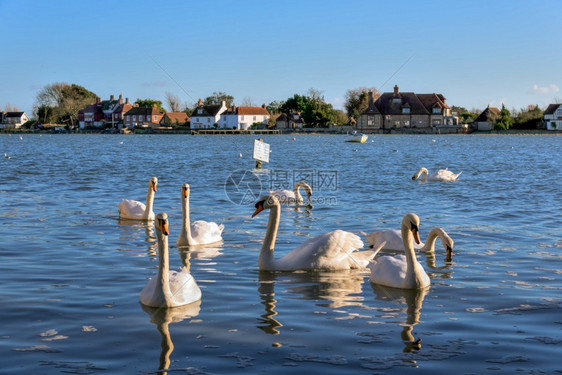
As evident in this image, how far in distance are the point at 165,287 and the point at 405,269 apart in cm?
346

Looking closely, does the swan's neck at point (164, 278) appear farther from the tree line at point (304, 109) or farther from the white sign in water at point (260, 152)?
the tree line at point (304, 109)

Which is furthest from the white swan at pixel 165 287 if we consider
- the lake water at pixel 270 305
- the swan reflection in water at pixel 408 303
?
the swan reflection in water at pixel 408 303

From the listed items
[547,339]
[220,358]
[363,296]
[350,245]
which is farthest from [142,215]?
[547,339]

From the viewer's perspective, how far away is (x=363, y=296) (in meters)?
9.14

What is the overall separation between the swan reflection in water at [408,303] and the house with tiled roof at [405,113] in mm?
128791

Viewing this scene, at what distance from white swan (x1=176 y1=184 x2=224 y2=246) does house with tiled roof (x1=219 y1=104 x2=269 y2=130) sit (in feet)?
476

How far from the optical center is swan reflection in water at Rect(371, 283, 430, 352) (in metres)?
7.17

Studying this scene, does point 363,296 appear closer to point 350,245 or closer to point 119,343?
point 350,245

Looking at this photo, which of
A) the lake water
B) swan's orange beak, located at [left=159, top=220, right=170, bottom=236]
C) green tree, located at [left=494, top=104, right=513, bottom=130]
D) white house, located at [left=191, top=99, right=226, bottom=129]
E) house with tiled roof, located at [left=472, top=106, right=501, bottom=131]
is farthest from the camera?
white house, located at [left=191, top=99, right=226, bottom=129]

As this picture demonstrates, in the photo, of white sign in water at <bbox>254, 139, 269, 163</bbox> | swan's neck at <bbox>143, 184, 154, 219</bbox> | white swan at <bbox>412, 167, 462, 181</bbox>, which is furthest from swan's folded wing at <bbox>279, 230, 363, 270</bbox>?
white sign in water at <bbox>254, 139, 269, 163</bbox>

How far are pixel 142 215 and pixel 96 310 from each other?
7.43 m

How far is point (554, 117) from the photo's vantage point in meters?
134

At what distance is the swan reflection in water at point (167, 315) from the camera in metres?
7.14

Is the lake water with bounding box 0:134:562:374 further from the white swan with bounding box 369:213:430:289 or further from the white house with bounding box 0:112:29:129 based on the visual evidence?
the white house with bounding box 0:112:29:129
